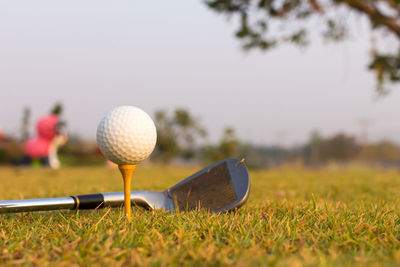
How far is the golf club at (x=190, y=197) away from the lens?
202 centimetres

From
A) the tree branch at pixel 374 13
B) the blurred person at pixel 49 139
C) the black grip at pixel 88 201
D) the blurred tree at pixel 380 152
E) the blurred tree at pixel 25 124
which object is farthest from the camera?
the blurred tree at pixel 380 152

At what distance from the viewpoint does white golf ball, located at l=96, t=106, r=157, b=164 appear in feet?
6.50

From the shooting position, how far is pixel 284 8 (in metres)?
9.71

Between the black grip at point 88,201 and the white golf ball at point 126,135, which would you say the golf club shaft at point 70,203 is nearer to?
the black grip at point 88,201

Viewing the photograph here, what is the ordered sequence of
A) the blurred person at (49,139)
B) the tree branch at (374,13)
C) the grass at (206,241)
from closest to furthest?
the grass at (206,241)
the tree branch at (374,13)
the blurred person at (49,139)

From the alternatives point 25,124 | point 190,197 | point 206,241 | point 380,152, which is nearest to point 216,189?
point 190,197

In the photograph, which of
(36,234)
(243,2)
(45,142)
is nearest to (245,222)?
(36,234)

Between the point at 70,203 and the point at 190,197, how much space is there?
80 centimetres

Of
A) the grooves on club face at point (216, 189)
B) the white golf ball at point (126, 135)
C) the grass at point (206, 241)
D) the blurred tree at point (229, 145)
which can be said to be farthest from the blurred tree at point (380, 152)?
the white golf ball at point (126, 135)

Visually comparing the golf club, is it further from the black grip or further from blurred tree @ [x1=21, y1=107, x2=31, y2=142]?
blurred tree @ [x1=21, y1=107, x2=31, y2=142]

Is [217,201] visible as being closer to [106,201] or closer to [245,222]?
[245,222]

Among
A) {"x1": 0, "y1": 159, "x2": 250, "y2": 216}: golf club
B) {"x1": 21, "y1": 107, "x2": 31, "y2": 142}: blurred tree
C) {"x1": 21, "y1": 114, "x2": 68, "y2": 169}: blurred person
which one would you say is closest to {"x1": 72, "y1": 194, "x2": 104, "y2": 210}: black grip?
{"x1": 0, "y1": 159, "x2": 250, "y2": 216}: golf club

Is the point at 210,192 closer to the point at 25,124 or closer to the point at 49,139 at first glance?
the point at 49,139

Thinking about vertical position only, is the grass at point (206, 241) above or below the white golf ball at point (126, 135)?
below
